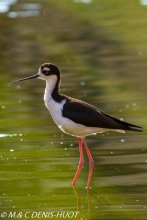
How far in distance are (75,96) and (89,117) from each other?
4.34 meters

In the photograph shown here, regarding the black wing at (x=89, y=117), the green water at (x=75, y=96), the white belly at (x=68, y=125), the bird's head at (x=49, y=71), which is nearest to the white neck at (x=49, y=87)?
the bird's head at (x=49, y=71)

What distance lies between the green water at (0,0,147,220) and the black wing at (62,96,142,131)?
1.95 ft

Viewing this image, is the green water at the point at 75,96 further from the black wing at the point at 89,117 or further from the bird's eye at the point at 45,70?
the bird's eye at the point at 45,70

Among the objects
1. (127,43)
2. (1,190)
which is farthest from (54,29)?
(1,190)

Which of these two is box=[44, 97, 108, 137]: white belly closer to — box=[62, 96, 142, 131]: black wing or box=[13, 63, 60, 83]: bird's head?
box=[62, 96, 142, 131]: black wing

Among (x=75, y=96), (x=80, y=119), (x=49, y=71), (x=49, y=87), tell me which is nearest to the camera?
(x=80, y=119)

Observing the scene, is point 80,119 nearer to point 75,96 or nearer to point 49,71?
point 49,71

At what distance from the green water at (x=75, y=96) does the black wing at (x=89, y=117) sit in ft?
1.95

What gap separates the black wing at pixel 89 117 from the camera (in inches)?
339

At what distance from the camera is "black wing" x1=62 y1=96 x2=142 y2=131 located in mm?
8609

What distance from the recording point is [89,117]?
8.71 metres

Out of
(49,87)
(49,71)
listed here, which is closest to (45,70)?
(49,71)

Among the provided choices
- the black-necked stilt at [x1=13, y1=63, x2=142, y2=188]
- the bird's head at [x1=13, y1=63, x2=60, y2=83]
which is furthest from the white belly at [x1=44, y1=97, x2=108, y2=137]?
the bird's head at [x1=13, y1=63, x2=60, y2=83]

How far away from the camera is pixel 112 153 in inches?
378
